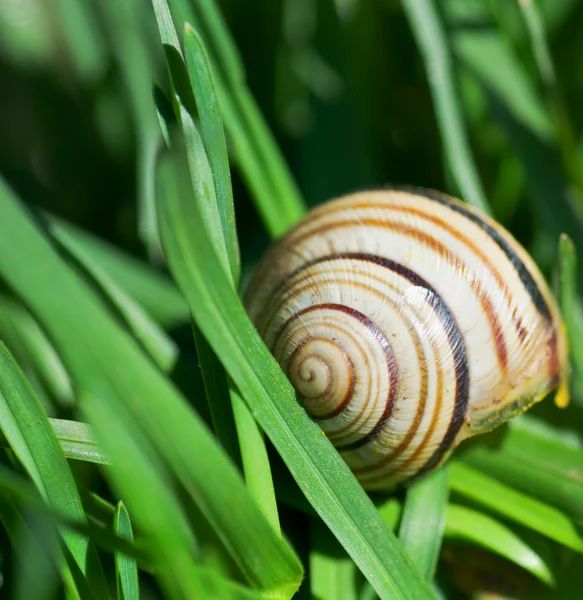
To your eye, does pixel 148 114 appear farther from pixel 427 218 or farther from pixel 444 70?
pixel 427 218

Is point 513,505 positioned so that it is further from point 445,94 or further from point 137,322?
point 445,94

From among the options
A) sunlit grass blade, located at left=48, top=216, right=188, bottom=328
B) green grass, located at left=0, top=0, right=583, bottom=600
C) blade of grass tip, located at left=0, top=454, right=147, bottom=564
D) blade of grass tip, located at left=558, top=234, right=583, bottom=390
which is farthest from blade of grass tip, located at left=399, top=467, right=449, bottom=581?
sunlit grass blade, located at left=48, top=216, right=188, bottom=328

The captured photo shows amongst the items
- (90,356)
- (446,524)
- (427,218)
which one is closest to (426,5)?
(427,218)

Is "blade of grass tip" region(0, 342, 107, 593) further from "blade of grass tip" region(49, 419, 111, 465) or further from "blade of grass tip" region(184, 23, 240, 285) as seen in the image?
"blade of grass tip" region(184, 23, 240, 285)

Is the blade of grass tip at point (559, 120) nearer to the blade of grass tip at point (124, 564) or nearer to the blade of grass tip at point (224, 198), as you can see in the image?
the blade of grass tip at point (224, 198)

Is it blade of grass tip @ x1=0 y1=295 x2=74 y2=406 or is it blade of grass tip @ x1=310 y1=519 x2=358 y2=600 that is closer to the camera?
blade of grass tip @ x1=310 y1=519 x2=358 y2=600

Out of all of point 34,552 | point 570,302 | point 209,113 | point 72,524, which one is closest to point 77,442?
point 34,552

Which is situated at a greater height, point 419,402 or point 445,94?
point 445,94
